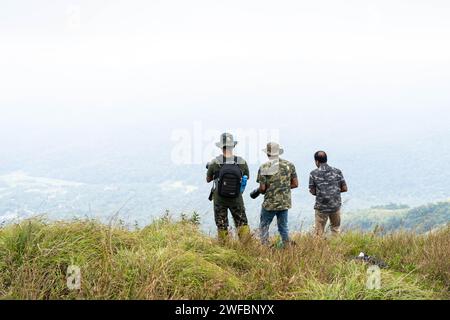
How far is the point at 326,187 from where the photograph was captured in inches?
368

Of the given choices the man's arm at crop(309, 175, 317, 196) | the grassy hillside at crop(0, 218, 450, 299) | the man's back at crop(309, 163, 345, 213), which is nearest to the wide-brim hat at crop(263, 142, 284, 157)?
the man's back at crop(309, 163, 345, 213)

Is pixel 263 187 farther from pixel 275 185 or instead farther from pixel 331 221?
pixel 331 221

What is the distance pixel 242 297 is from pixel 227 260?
3.58 feet

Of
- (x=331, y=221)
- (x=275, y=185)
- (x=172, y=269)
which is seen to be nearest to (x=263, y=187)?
(x=275, y=185)

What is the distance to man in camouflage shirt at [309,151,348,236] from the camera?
9.27 m

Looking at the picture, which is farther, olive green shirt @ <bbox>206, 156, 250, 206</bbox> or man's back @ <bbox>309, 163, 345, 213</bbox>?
man's back @ <bbox>309, 163, 345, 213</bbox>

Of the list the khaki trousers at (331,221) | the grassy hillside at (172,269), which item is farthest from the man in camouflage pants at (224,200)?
the khaki trousers at (331,221)

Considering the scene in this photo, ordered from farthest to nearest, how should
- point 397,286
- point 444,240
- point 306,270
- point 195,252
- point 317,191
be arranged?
point 317,191 → point 444,240 → point 195,252 → point 306,270 → point 397,286

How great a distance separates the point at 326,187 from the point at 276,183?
1763mm

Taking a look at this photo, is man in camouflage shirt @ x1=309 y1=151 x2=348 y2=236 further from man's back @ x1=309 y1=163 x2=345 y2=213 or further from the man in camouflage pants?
the man in camouflage pants
